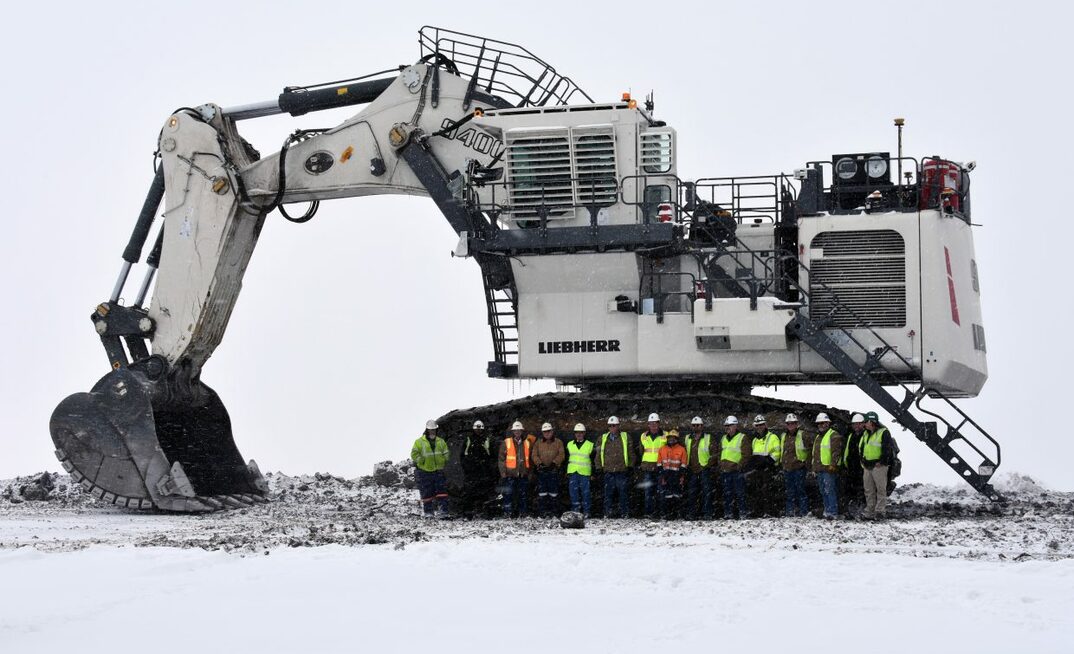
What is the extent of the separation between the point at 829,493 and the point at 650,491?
2478 millimetres

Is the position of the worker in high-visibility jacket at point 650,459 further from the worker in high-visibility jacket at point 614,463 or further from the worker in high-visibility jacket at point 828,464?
the worker in high-visibility jacket at point 828,464

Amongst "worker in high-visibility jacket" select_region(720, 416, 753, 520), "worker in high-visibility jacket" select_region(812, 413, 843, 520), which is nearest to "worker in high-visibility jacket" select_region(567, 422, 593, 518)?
"worker in high-visibility jacket" select_region(720, 416, 753, 520)

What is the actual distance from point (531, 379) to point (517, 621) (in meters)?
10.6

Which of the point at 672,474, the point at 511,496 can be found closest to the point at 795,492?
the point at 672,474

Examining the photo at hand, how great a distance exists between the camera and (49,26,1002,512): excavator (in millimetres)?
21828

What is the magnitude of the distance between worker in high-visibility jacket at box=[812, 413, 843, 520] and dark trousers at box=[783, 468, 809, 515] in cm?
39

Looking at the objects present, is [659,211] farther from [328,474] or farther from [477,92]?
[328,474]

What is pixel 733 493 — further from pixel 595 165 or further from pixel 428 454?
→ pixel 595 165

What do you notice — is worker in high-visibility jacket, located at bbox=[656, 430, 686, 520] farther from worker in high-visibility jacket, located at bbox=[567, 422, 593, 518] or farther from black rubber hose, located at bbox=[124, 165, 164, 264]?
black rubber hose, located at bbox=[124, 165, 164, 264]

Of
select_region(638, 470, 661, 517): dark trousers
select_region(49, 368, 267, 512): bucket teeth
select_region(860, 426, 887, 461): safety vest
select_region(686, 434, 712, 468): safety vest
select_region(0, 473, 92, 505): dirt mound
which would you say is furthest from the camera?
select_region(0, 473, 92, 505): dirt mound

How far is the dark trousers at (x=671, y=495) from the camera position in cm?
2203

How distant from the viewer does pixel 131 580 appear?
14617mm

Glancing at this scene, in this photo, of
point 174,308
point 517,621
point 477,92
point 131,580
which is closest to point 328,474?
point 174,308

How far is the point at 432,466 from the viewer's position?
74.6ft
